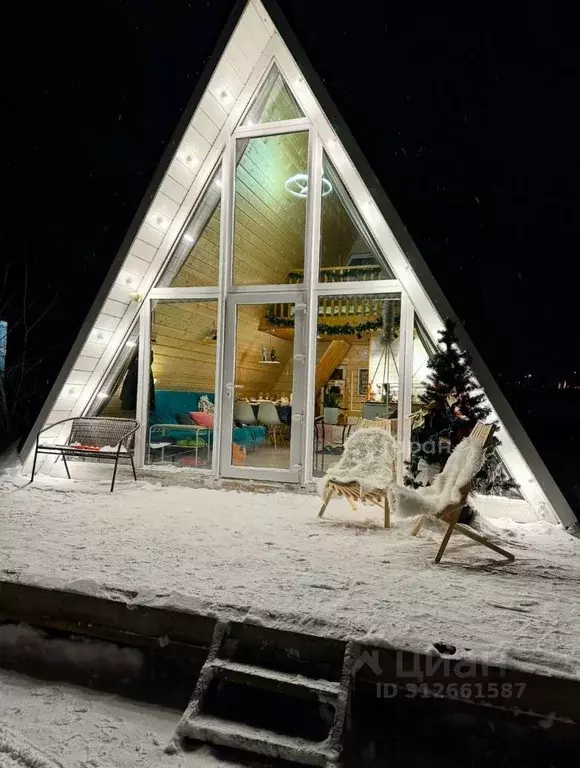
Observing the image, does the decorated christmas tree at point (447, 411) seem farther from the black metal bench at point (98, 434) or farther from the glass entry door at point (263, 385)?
the black metal bench at point (98, 434)

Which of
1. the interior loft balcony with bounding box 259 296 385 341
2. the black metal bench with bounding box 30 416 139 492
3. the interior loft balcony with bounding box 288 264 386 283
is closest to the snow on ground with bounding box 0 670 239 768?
the black metal bench with bounding box 30 416 139 492

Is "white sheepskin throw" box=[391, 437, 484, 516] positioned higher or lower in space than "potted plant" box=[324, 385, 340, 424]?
lower

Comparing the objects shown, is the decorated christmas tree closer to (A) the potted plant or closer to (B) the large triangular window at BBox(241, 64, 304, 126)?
(A) the potted plant

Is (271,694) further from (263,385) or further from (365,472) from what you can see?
(263,385)

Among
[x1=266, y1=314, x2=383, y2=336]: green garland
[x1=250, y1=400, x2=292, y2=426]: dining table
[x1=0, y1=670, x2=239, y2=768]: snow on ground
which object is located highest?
[x1=266, y1=314, x2=383, y2=336]: green garland

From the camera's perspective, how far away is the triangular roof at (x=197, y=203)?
4793 mm

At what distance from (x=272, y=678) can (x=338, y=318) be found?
14.2 ft

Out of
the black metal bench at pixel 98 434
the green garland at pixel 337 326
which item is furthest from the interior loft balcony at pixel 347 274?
the black metal bench at pixel 98 434

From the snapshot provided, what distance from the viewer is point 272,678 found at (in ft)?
7.39

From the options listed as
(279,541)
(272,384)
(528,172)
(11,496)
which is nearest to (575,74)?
(528,172)

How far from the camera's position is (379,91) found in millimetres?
4996

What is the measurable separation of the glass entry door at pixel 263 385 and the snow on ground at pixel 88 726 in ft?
12.0

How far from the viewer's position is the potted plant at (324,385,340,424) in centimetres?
605

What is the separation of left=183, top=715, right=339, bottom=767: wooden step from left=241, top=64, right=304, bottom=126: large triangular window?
20.4ft
